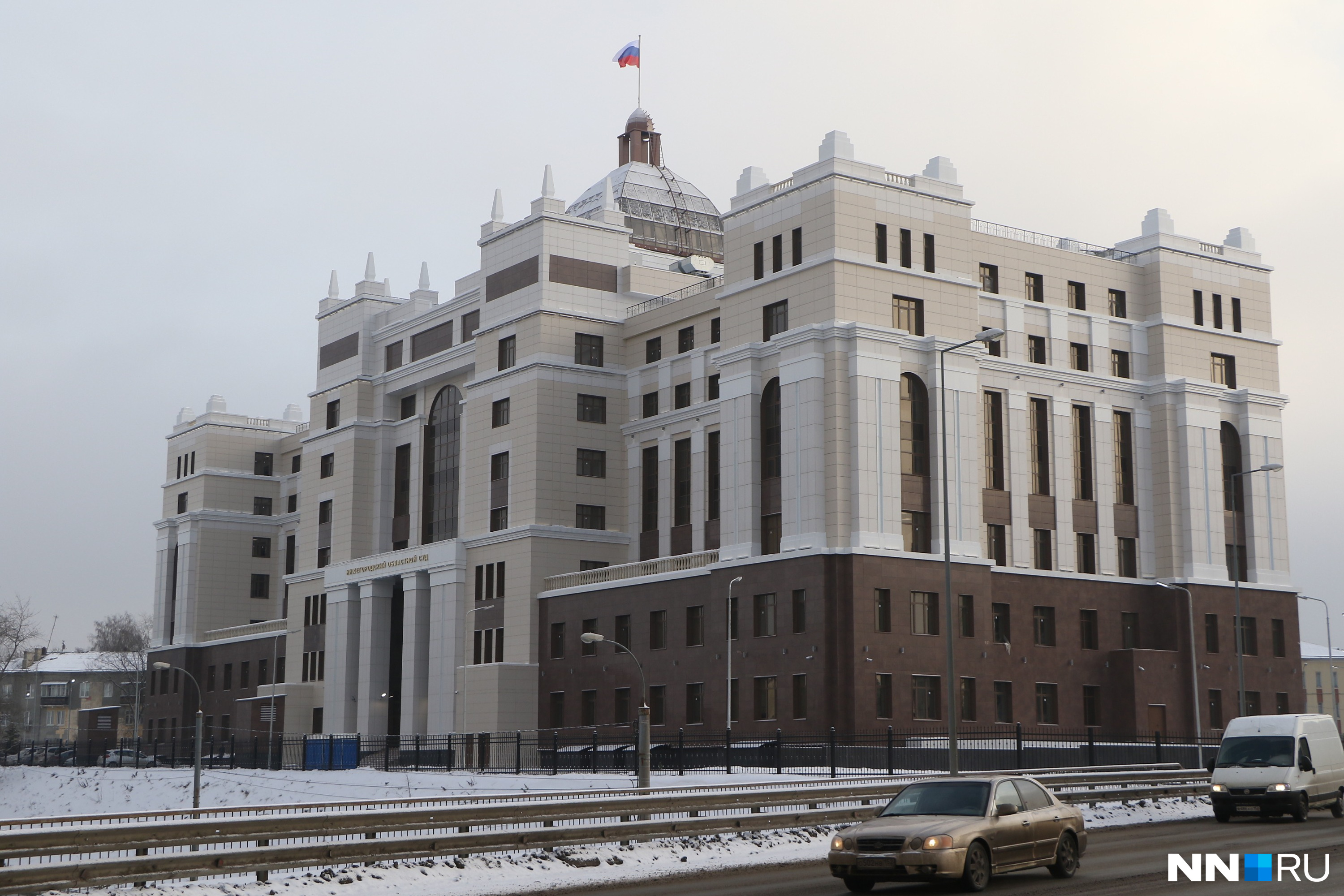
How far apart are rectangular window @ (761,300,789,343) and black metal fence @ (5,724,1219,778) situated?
67.1ft

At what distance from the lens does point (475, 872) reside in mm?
26953

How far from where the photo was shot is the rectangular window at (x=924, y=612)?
74.6 meters

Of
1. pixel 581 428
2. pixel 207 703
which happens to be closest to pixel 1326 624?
pixel 581 428

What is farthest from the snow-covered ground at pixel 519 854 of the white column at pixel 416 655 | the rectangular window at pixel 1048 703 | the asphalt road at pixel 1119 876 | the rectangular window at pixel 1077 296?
the rectangular window at pixel 1077 296

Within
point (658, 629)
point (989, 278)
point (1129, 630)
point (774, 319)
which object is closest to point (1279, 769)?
point (774, 319)

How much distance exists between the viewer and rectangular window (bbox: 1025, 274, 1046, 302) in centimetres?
8619

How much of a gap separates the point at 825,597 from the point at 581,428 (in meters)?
26.1

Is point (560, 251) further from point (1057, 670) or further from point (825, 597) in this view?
point (1057, 670)

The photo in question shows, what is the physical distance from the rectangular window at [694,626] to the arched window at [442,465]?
83.7 ft

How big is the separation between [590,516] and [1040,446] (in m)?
27.0

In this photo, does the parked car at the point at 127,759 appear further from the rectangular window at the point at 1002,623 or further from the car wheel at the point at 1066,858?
the car wheel at the point at 1066,858

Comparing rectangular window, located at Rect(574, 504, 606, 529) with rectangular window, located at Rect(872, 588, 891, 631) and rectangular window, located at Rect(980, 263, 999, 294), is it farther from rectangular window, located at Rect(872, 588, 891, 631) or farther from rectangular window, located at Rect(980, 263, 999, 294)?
rectangular window, located at Rect(980, 263, 999, 294)

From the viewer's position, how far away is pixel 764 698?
75375 mm

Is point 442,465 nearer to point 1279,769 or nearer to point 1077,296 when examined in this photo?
point 1077,296
